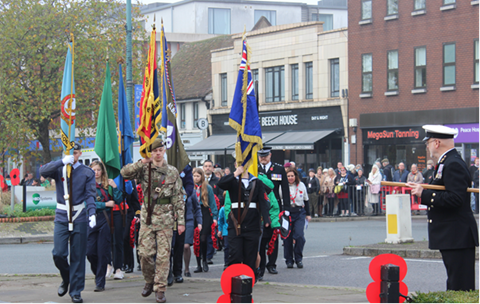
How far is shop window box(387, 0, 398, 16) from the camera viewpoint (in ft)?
106

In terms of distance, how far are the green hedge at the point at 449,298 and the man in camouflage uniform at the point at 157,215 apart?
3519 millimetres

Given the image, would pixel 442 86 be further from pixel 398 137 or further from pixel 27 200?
pixel 27 200

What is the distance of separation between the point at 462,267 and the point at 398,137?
26471 mm

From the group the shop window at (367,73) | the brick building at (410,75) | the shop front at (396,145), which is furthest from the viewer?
the shop window at (367,73)

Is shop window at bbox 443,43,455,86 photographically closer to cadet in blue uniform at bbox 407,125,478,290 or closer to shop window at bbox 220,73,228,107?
shop window at bbox 220,73,228,107

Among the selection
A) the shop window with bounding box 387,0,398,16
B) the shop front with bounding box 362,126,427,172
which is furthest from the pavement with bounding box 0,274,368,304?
the shop window with bounding box 387,0,398,16

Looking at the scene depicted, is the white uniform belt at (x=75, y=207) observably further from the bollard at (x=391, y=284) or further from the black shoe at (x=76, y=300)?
the bollard at (x=391, y=284)

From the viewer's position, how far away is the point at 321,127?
35.6 meters

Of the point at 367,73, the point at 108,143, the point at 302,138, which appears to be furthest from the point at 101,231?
the point at 302,138

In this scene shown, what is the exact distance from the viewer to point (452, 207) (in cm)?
607

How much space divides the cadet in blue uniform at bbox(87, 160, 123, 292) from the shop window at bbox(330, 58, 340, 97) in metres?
26.2

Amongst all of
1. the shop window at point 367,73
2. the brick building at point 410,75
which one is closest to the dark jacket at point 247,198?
the brick building at point 410,75

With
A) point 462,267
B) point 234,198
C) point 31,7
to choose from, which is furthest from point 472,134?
point 462,267

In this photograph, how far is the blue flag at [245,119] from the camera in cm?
907
